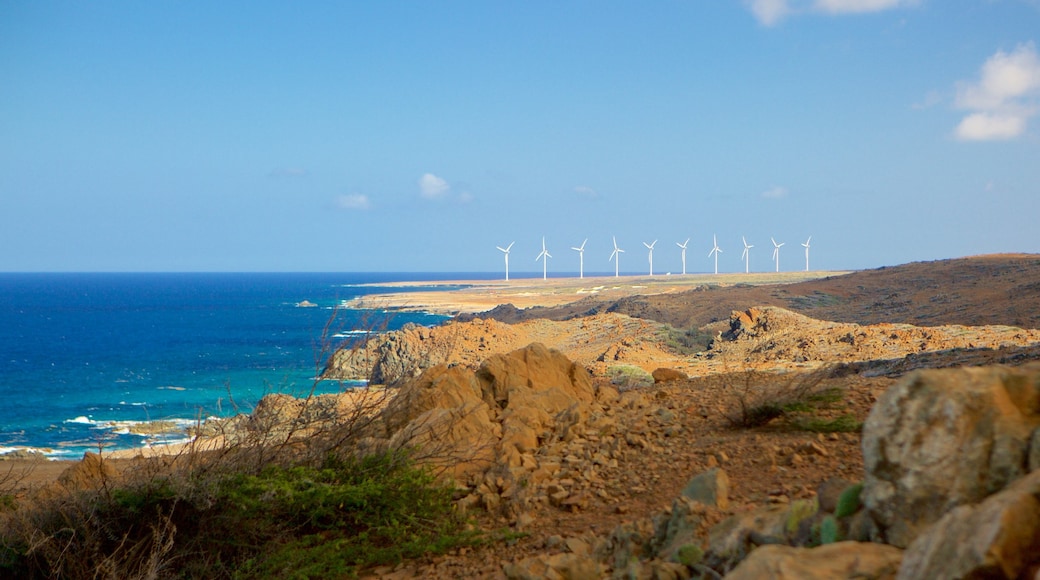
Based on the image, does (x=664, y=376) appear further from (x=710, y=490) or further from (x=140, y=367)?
(x=140, y=367)

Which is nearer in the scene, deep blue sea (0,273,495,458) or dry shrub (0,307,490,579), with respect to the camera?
dry shrub (0,307,490,579)

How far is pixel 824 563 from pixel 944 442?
699mm

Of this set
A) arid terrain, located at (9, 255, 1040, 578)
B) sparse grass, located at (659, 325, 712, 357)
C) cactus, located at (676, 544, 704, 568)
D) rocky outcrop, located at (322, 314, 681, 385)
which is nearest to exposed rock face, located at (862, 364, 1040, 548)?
arid terrain, located at (9, 255, 1040, 578)

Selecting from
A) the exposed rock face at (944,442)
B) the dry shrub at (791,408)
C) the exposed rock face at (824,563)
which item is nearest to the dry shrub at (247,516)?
the dry shrub at (791,408)

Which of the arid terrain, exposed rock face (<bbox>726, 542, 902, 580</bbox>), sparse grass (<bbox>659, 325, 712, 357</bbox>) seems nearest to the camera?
exposed rock face (<bbox>726, 542, 902, 580</bbox>)

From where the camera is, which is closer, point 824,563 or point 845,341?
point 824,563

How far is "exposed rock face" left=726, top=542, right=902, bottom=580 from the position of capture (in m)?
2.72

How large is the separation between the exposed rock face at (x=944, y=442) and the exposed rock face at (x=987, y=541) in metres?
0.40

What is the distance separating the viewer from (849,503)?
3.38m

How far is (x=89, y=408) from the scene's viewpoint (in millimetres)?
31562

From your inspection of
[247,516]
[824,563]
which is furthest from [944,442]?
[247,516]

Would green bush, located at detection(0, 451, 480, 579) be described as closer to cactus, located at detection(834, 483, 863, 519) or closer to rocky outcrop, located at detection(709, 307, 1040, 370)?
cactus, located at detection(834, 483, 863, 519)

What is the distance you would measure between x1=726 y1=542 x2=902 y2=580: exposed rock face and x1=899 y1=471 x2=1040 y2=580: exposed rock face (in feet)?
0.69

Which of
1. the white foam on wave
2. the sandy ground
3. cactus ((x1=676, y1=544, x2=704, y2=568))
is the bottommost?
the white foam on wave
